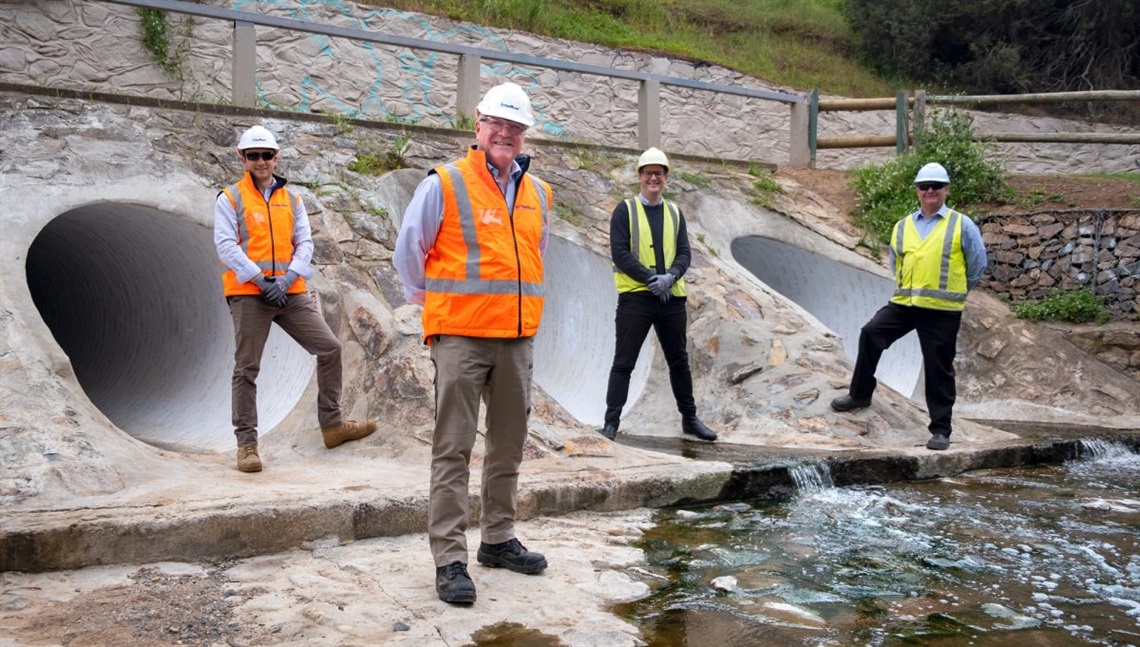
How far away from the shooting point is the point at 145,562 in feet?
15.4

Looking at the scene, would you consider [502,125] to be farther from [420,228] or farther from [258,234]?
[258,234]

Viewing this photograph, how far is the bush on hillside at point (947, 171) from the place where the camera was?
40.3ft

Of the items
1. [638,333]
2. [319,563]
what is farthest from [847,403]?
[319,563]

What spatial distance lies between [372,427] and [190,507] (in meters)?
2.01

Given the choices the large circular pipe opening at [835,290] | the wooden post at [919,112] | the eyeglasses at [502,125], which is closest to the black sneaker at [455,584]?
the eyeglasses at [502,125]

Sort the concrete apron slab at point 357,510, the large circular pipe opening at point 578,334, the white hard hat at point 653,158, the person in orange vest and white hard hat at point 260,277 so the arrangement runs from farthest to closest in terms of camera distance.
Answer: the large circular pipe opening at point 578,334, the white hard hat at point 653,158, the person in orange vest and white hard hat at point 260,277, the concrete apron slab at point 357,510

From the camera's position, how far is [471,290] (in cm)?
444

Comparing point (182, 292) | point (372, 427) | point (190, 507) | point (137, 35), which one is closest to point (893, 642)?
point (190, 507)

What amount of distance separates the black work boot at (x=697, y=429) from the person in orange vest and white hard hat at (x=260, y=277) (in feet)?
9.39

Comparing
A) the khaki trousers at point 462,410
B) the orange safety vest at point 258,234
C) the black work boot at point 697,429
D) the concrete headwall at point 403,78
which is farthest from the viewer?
the concrete headwall at point 403,78

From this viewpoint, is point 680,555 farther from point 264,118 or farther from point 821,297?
point 821,297

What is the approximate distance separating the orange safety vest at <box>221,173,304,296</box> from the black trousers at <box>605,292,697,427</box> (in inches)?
98.5

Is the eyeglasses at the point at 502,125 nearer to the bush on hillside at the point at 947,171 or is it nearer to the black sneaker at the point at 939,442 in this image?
the black sneaker at the point at 939,442

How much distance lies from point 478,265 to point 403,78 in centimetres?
1266
